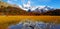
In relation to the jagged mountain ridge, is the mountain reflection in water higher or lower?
lower

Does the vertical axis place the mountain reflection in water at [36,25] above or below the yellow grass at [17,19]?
below

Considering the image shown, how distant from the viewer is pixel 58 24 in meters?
1.86

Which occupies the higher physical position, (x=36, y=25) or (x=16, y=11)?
(x=16, y=11)

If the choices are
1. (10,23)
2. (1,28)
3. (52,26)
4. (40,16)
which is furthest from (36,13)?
(1,28)

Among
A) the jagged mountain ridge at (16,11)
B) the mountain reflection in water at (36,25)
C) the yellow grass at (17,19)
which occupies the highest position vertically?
the jagged mountain ridge at (16,11)

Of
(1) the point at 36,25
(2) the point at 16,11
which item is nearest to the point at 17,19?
(2) the point at 16,11


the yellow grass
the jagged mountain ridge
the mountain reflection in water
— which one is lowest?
the mountain reflection in water

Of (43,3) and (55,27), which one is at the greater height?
(43,3)

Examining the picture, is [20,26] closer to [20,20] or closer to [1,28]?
[20,20]

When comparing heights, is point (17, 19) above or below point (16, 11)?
below

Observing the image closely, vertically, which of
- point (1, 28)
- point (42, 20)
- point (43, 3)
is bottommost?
point (1, 28)

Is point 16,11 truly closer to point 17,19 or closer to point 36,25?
point 17,19

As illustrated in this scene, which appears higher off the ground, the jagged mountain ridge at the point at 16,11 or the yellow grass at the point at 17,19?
the jagged mountain ridge at the point at 16,11

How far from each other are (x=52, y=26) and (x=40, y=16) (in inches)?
9.7
